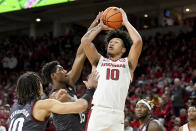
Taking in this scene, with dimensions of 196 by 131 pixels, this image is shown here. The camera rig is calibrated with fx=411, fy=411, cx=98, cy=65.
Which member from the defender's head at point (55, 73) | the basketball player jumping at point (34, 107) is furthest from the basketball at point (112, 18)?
the basketball player jumping at point (34, 107)

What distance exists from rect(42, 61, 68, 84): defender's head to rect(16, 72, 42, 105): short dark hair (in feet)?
4.29

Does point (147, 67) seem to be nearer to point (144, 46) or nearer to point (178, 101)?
point (144, 46)

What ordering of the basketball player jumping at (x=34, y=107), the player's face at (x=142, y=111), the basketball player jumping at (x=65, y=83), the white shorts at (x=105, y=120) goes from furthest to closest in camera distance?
1. the player's face at (x=142, y=111)
2. the basketball player jumping at (x=65, y=83)
3. the white shorts at (x=105, y=120)
4. the basketball player jumping at (x=34, y=107)

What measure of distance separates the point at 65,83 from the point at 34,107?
60.8 inches

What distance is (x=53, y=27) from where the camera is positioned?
23.0 metres

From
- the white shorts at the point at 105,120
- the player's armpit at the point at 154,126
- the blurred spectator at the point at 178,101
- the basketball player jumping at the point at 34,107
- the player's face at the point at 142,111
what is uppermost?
the basketball player jumping at the point at 34,107

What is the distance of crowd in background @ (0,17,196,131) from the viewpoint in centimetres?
1096

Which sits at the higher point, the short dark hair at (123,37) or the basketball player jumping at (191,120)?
the short dark hair at (123,37)

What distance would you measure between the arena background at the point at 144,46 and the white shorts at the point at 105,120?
5057mm

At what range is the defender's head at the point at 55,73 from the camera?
509cm

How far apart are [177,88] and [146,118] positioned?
214 inches

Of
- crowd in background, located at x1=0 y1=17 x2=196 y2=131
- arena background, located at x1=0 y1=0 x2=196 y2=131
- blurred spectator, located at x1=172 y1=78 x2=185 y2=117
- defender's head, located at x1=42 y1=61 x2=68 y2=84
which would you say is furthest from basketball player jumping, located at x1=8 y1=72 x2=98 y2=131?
blurred spectator, located at x1=172 y1=78 x2=185 y2=117

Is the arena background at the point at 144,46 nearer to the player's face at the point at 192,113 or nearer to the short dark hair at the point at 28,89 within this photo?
the player's face at the point at 192,113

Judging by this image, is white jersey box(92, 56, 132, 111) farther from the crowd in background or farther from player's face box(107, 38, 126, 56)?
the crowd in background
